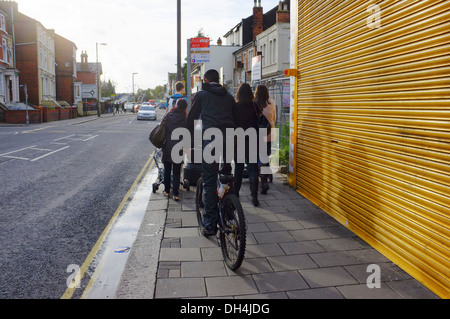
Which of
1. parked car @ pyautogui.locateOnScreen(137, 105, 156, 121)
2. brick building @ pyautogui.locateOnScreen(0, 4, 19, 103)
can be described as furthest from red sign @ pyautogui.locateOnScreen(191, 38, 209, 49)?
brick building @ pyautogui.locateOnScreen(0, 4, 19, 103)

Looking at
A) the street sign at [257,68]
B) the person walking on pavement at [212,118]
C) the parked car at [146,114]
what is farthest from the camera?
the parked car at [146,114]

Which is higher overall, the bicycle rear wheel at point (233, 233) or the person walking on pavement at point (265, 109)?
the person walking on pavement at point (265, 109)

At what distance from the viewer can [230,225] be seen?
13.8 feet

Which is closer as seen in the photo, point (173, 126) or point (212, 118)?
point (212, 118)

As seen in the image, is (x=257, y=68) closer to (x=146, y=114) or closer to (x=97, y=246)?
(x=97, y=246)

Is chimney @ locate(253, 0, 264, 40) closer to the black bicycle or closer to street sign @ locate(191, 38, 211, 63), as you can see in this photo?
street sign @ locate(191, 38, 211, 63)

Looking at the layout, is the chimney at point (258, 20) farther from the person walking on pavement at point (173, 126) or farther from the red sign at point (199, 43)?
the person walking on pavement at point (173, 126)

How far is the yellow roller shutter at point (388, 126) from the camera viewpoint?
3607mm

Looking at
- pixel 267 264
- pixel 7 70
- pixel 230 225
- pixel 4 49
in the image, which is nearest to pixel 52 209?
pixel 230 225

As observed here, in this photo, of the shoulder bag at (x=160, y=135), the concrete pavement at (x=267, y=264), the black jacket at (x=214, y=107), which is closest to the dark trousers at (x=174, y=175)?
the shoulder bag at (x=160, y=135)

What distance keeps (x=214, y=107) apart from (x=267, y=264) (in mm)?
1836

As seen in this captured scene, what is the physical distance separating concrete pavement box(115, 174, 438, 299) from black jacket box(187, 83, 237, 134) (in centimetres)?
147
